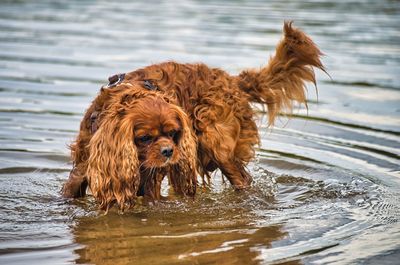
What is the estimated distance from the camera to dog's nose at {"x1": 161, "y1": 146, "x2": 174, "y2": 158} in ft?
22.4

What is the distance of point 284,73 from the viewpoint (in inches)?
335

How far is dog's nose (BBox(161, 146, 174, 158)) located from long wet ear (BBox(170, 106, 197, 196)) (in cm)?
28

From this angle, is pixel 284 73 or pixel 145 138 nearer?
pixel 145 138

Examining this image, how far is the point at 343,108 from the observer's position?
465 inches

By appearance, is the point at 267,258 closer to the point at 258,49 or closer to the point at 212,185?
the point at 212,185

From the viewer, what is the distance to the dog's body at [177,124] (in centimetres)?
690

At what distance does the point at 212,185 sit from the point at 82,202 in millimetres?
1516

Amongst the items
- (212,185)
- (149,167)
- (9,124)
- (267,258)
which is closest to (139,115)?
(149,167)

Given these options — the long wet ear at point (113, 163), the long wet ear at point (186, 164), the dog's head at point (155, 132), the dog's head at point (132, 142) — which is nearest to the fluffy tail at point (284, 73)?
the long wet ear at point (186, 164)

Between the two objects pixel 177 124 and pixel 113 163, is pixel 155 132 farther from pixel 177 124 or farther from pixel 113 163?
pixel 113 163

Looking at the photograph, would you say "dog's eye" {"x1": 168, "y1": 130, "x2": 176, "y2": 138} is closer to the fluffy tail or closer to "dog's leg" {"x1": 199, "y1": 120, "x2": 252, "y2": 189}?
"dog's leg" {"x1": 199, "y1": 120, "x2": 252, "y2": 189}

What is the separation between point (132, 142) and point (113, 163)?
0.27 metres

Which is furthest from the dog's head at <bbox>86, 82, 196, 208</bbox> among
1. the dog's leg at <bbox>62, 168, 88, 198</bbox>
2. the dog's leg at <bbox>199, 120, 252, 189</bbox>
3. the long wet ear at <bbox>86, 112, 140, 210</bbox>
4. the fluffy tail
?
the fluffy tail

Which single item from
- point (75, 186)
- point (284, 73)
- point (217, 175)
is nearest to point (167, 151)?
point (75, 186)
